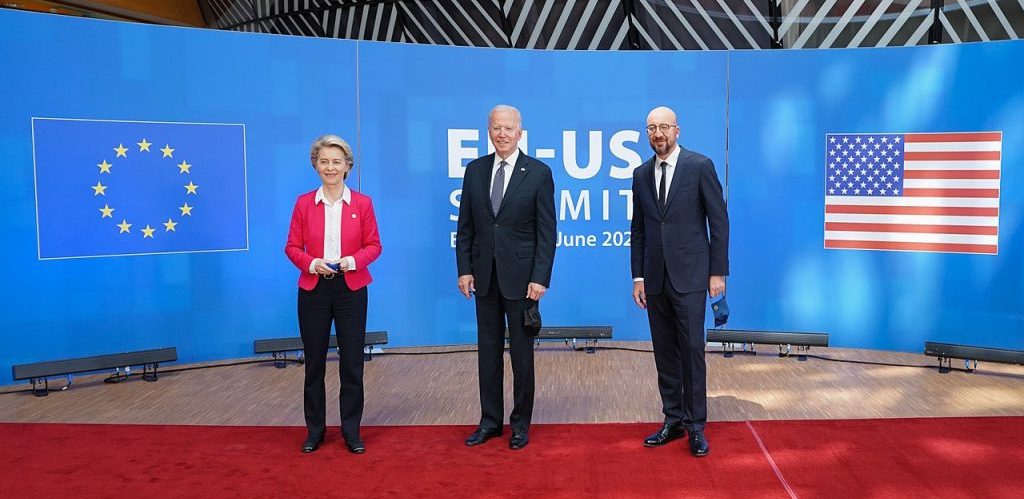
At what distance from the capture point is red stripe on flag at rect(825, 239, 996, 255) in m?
5.73

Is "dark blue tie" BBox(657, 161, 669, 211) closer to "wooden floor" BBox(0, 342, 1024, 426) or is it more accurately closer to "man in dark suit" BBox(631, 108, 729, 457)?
"man in dark suit" BBox(631, 108, 729, 457)

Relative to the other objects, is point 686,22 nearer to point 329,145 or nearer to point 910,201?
point 910,201

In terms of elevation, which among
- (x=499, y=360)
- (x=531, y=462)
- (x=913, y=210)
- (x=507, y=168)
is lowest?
(x=531, y=462)

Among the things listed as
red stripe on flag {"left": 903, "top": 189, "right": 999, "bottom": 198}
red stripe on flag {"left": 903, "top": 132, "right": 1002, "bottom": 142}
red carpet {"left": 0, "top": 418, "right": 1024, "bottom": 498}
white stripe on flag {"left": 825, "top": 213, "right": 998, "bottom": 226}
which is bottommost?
red carpet {"left": 0, "top": 418, "right": 1024, "bottom": 498}

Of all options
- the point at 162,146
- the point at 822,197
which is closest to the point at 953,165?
the point at 822,197

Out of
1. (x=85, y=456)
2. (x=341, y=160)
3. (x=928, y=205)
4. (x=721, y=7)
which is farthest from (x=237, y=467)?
(x=721, y=7)

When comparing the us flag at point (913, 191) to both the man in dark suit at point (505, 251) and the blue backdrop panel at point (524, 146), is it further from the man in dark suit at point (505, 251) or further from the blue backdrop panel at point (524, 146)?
the man in dark suit at point (505, 251)

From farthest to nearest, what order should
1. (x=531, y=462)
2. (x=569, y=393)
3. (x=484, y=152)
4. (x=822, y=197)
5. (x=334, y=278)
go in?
(x=484, y=152), (x=822, y=197), (x=569, y=393), (x=334, y=278), (x=531, y=462)

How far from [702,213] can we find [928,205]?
2.96 m

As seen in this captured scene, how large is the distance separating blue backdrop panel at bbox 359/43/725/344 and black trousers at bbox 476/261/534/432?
92.4 inches

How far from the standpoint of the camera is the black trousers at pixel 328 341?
3768 millimetres

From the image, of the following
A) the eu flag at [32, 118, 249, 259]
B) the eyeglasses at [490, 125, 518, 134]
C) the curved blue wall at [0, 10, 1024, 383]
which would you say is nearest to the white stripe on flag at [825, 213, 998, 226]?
the curved blue wall at [0, 10, 1024, 383]

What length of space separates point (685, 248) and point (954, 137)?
10.7 feet

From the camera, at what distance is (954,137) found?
5.74 meters
